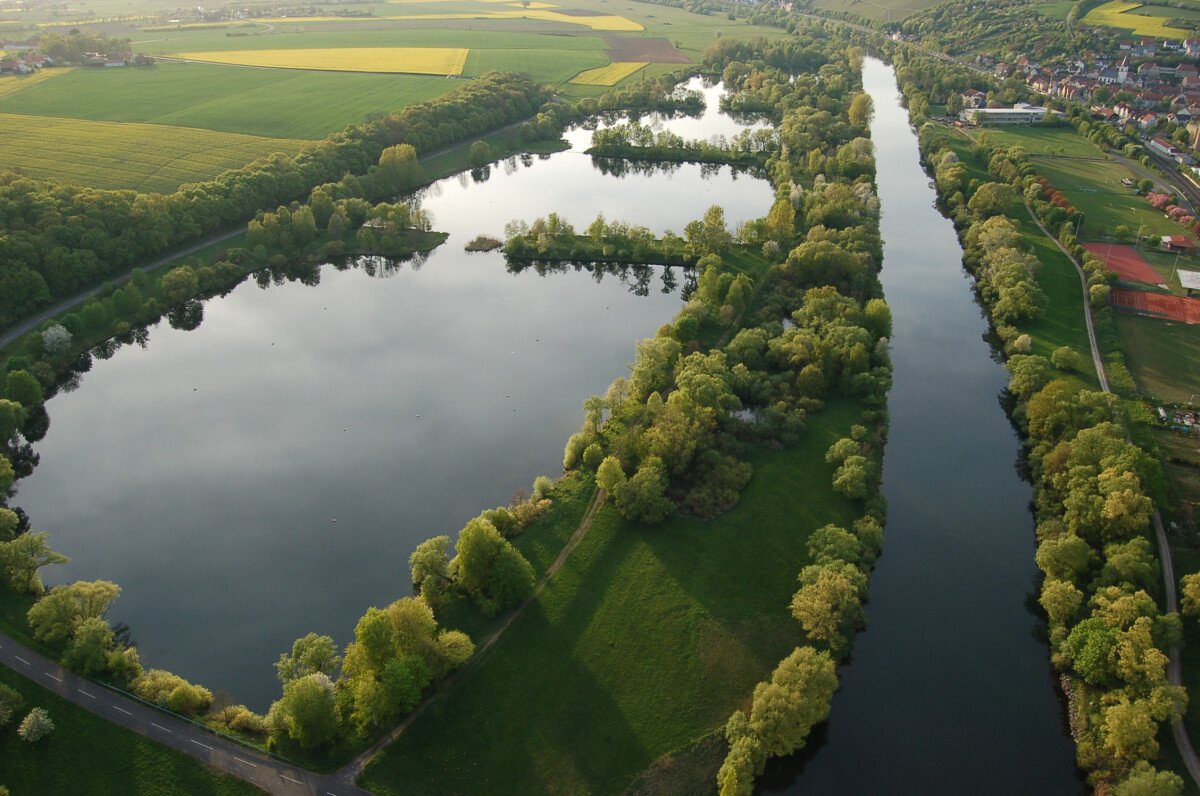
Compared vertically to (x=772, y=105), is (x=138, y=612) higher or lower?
lower

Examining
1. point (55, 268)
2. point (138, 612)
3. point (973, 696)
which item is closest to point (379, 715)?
point (138, 612)

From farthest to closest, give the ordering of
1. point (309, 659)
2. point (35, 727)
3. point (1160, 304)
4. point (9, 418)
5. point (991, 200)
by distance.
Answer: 1. point (991, 200)
2. point (1160, 304)
3. point (9, 418)
4. point (309, 659)
5. point (35, 727)

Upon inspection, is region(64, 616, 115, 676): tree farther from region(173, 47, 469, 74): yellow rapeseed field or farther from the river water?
region(173, 47, 469, 74): yellow rapeseed field

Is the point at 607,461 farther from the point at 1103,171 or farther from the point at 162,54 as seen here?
the point at 162,54

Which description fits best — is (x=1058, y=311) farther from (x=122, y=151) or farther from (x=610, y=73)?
(x=610, y=73)

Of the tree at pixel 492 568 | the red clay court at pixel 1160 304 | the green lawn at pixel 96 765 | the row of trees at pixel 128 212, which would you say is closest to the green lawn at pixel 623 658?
the tree at pixel 492 568

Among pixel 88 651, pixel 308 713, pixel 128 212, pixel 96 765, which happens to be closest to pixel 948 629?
pixel 308 713
